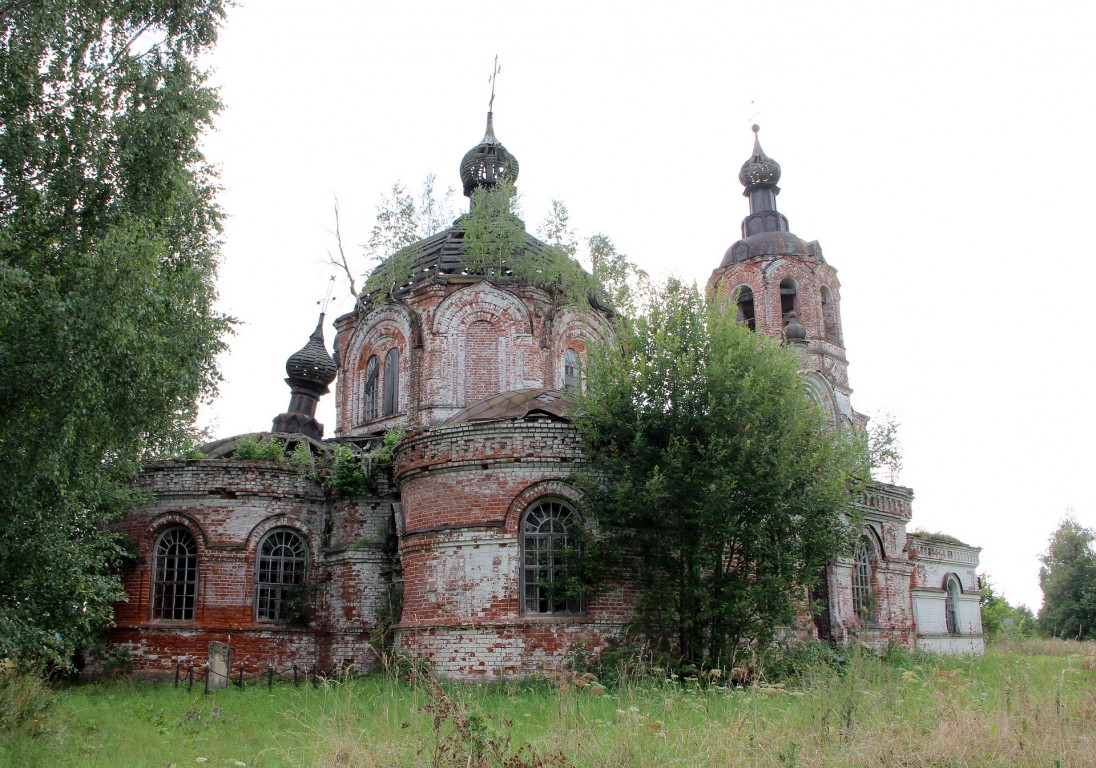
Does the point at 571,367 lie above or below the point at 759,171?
below

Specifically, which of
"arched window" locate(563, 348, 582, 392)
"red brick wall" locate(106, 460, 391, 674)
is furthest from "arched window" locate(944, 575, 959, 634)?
"red brick wall" locate(106, 460, 391, 674)

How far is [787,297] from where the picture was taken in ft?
92.5

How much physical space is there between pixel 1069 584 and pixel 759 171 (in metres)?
20.7

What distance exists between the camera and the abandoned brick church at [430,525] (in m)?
12.9

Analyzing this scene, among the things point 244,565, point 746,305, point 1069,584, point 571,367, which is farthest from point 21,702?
point 1069,584

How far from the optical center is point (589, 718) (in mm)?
8344

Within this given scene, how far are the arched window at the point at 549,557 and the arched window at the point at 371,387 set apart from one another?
23.9 ft

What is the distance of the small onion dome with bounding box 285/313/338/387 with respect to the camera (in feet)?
68.7

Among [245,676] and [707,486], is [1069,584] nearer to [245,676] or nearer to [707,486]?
[707,486]

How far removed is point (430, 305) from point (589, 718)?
1177cm

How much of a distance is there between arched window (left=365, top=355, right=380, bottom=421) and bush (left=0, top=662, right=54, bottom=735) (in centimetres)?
1027

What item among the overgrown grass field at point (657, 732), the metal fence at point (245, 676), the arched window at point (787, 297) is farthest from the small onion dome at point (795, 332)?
the overgrown grass field at point (657, 732)

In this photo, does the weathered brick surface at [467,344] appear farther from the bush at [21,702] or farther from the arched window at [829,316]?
the arched window at [829,316]

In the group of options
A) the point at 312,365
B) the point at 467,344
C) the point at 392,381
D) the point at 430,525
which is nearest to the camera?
the point at 430,525
